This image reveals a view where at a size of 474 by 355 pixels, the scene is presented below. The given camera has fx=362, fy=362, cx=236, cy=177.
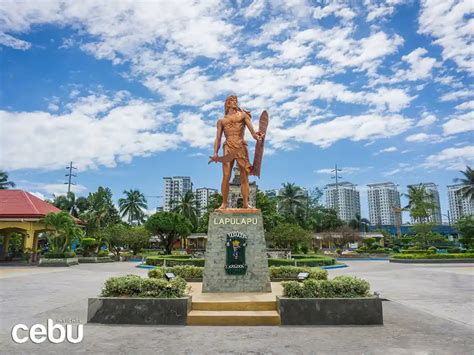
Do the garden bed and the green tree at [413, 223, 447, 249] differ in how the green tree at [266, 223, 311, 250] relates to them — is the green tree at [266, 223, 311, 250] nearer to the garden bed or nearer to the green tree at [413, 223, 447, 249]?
the green tree at [413, 223, 447, 249]

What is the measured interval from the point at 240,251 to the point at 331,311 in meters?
2.97

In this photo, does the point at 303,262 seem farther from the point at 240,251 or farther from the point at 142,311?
the point at 142,311

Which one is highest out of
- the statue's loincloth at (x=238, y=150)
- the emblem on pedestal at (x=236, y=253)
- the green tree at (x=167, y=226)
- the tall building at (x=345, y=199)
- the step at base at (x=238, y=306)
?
the tall building at (x=345, y=199)

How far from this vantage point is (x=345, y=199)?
88.1 metres

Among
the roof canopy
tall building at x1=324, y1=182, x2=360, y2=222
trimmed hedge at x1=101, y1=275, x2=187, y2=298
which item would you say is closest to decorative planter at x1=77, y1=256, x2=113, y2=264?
the roof canopy

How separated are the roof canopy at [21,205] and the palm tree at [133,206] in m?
20.1

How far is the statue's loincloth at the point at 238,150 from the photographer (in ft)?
31.6

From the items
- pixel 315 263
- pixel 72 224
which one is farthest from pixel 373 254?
pixel 72 224

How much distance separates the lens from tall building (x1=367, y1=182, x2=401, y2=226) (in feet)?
305

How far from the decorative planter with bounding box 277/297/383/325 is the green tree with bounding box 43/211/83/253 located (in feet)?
72.3

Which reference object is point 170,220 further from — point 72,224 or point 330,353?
point 330,353

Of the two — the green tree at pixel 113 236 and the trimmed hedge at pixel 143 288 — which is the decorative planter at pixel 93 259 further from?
the trimmed hedge at pixel 143 288
